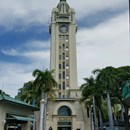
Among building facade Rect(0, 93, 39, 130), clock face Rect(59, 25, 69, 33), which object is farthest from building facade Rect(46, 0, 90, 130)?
building facade Rect(0, 93, 39, 130)

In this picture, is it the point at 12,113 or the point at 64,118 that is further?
the point at 64,118

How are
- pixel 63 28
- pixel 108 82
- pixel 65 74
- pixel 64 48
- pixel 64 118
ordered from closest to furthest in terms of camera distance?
pixel 108 82, pixel 64 118, pixel 65 74, pixel 64 48, pixel 63 28

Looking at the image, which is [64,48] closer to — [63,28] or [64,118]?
[63,28]

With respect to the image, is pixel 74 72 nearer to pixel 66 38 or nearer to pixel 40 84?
pixel 66 38

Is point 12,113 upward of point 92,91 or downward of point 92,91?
downward

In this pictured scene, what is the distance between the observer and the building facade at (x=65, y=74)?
73.5m

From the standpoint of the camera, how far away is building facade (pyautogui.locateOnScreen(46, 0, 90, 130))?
73.5m

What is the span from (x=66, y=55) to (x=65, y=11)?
859 inches

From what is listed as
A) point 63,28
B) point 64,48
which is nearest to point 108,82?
point 64,48

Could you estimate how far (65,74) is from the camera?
286ft

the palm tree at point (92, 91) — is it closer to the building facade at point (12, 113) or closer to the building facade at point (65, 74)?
→ the building facade at point (65, 74)

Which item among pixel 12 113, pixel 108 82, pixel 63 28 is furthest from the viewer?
pixel 63 28

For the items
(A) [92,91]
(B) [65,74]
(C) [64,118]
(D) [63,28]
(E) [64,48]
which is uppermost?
(D) [63,28]

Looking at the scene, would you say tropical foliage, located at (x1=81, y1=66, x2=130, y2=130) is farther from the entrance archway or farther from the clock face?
the clock face
